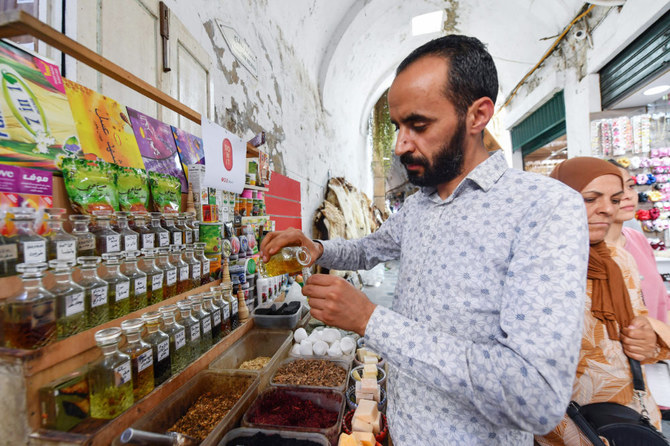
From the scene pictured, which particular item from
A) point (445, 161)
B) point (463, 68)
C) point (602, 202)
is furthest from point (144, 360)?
point (602, 202)

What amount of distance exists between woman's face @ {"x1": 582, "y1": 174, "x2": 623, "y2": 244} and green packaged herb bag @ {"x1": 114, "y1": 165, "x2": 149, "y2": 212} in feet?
6.74

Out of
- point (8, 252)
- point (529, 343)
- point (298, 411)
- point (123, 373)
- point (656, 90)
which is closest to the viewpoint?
point (529, 343)

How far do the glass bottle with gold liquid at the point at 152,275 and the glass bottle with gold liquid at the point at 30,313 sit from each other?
0.33 meters

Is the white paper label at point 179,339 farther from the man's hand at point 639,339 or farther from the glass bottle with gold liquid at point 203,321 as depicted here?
the man's hand at point 639,339

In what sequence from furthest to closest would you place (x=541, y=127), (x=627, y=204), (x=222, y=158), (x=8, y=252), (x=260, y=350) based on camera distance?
(x=541, y=127) < (x=627, y=204) < (x=260, y=350) < (x=222, y=158) < (x=8, y=252)

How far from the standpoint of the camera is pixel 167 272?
3.77 feet

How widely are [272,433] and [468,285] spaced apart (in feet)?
2.87

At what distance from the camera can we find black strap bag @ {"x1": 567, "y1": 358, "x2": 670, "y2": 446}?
42.8 inches

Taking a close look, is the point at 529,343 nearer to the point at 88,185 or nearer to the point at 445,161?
the point at 445,161

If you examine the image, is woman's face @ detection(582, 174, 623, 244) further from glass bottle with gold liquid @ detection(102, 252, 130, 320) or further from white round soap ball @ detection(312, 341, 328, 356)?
glass bottle with gold liquid @ detection(102, 252, 130, 320)

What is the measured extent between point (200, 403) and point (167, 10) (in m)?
1.98

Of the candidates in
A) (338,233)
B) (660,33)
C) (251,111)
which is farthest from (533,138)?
(251,111)

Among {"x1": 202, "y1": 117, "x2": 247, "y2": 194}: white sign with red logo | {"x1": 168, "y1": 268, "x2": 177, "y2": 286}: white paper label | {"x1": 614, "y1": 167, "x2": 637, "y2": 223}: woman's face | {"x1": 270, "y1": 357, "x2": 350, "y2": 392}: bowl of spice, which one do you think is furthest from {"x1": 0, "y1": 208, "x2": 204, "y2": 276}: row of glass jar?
{"x1": 614, "y1": 167, "x2": 637, "y2": 223}: woman's face

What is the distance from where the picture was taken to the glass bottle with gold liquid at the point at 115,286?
94 cm
